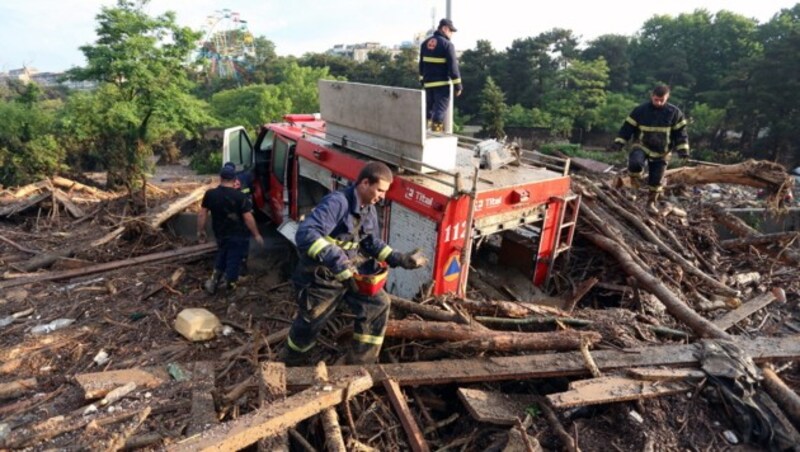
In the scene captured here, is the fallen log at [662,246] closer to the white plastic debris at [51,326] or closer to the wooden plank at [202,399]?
the wooden plank at [202,399]

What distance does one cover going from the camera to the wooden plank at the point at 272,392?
2.70m

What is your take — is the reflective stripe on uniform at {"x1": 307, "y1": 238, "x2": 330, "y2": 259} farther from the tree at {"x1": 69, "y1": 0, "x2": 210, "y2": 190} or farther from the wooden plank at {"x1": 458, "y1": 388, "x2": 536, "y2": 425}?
the tree at {"x1": 69, "y1": 0, "x2": 210, "y2": 190}

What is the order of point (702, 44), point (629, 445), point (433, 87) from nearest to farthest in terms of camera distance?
point (629, 445)
point (433, 87)
point (702, 44)

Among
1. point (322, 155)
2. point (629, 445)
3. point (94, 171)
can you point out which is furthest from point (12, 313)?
point (94, 171)

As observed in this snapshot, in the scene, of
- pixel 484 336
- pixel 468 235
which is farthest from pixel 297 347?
pixel 468 235

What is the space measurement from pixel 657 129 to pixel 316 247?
6142 mm

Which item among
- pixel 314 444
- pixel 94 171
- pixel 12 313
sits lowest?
pixel 94 171

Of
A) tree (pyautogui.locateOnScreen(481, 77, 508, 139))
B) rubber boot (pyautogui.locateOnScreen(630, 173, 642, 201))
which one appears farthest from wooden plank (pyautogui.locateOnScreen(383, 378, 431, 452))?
tree (pyautogui.locateOnScreen(481, 77, 508, 139))

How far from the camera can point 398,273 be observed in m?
4.69

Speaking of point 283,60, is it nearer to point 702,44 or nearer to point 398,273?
point 702,44

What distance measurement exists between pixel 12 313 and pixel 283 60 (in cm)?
5570

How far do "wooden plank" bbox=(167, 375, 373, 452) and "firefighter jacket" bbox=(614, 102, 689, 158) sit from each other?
603cm

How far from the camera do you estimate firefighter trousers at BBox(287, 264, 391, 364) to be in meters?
3.46

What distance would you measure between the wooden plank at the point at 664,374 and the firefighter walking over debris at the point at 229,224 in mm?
4083
